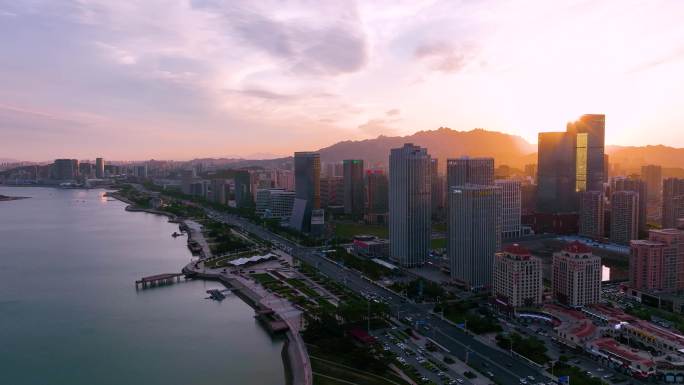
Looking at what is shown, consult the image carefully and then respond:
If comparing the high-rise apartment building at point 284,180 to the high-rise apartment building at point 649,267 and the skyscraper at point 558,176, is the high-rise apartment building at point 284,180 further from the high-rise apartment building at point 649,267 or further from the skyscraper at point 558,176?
the high-rise apartment building at point 649,267

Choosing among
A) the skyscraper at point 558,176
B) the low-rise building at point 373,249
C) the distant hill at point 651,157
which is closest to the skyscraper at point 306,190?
the low-rise building at point 373,249

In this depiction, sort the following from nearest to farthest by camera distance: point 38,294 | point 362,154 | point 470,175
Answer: point 38,294 < point 470,175 < point 362,154

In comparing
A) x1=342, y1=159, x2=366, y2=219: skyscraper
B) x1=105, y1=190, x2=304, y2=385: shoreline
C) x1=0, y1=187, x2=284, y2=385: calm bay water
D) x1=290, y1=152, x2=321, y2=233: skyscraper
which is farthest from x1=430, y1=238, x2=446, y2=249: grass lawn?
x1=0, y1=187, x2=284, y2=385: calm bay water

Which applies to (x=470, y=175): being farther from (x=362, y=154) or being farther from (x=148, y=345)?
(x=362, y=154)

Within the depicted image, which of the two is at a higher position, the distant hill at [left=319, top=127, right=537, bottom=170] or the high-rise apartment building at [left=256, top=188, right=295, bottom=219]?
the distant hill at [left=319, top=127, right=537, bottom=170]

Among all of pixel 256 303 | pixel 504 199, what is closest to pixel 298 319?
pixel 256 303

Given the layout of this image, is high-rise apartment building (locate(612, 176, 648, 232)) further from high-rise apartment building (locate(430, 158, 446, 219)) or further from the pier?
the pier
